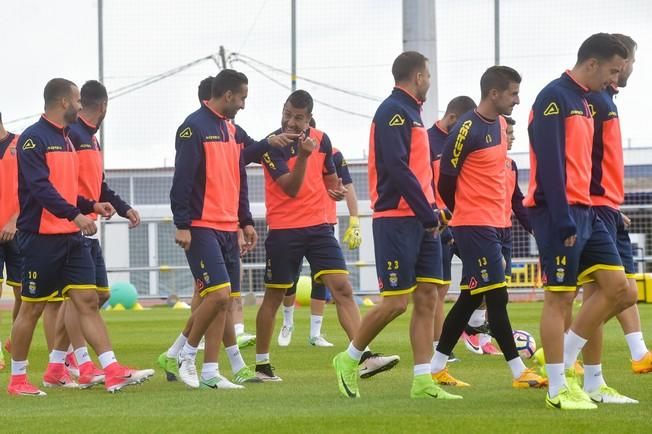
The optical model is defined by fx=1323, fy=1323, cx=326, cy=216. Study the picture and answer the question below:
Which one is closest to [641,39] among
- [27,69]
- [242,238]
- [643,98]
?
[643,98]

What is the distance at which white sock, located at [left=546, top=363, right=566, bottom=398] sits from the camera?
752 centimetres

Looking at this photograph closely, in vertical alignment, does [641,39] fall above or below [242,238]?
above

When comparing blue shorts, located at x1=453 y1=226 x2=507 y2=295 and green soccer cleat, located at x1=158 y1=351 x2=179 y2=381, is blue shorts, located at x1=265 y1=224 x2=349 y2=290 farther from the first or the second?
blue shorts, located at x1=453 y1=226 x2=507 y2=295

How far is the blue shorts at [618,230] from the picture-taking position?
25.8 ft

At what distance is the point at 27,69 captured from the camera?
72.9 ft

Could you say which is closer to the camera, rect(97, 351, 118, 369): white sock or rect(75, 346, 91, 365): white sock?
rect(97, 351, 118, 369): white sock

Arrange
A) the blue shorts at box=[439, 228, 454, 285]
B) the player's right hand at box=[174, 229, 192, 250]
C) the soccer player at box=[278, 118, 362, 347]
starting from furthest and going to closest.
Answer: the soccer player at box=[278, 118, 362, 347] → the blue shorts at box=[439, 228, 454, 285] → the player's right hand at box=[174, 229, 192, 250]

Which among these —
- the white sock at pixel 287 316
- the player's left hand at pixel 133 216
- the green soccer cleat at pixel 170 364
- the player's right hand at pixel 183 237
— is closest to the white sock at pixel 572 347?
the player's right hand at pixel 183 237

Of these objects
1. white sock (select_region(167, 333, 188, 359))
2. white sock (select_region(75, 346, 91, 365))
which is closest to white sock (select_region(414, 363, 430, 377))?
white sock (select_region(167, 333, 188, 359))

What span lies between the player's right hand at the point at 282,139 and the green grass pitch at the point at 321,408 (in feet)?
5.88

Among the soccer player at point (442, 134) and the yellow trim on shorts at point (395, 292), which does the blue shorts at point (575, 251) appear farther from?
the soccer player at point (442, 134)

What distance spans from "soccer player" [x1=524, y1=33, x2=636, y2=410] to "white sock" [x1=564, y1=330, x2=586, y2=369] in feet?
0.58

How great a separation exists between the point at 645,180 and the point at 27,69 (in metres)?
12.0

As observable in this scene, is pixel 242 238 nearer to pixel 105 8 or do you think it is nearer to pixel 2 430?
pixel 2 430
